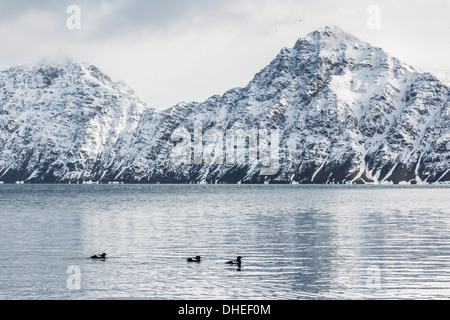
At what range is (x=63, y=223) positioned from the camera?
398 ft

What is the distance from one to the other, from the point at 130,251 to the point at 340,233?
1346 inches

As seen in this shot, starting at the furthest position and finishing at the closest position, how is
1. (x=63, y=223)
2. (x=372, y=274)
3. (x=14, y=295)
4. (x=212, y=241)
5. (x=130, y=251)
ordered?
(x=63, y=223), (x=212, y=241), (x=130, y=251), (x=372, y=274), (x=14, y=295)

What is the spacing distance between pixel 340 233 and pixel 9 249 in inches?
1769
